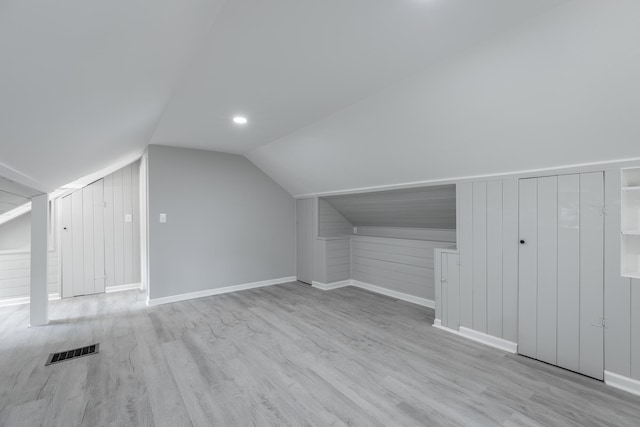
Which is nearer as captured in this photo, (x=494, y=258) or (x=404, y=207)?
(x=494, y=258)

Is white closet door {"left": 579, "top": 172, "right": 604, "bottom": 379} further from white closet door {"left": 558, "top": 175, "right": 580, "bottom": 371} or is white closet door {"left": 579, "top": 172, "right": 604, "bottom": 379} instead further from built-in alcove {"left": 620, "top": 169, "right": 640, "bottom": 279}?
built-in alcove {"left": 620, "top": 169, "right": 640, "bottom": 279}

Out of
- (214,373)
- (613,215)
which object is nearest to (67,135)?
(214,373)

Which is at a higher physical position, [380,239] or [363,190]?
[363,190]

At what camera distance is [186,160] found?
4.57 meters

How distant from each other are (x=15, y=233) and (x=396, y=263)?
597 cm

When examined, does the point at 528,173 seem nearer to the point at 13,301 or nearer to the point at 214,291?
the point at 214,291

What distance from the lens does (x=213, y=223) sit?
4.83 metres

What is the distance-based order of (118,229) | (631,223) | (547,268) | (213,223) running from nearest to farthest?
1. (631,223)
2. (547,268)
3. (213,223)
4. (118,229)

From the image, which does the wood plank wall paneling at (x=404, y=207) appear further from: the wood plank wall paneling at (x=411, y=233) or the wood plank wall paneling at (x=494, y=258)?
the wood plank wall paneling at (x=494, y=258)

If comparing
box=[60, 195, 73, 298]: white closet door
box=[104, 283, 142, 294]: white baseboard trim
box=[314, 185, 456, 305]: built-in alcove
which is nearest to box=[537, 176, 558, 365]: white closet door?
box=[314, 185, 456, 305]: built-in alcove

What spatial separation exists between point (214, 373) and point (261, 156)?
3291mm

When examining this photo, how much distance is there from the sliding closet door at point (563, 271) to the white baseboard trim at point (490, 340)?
0.22ft

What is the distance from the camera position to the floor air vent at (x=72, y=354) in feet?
8.77

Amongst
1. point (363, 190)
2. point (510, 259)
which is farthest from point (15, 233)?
point (510, 259)
